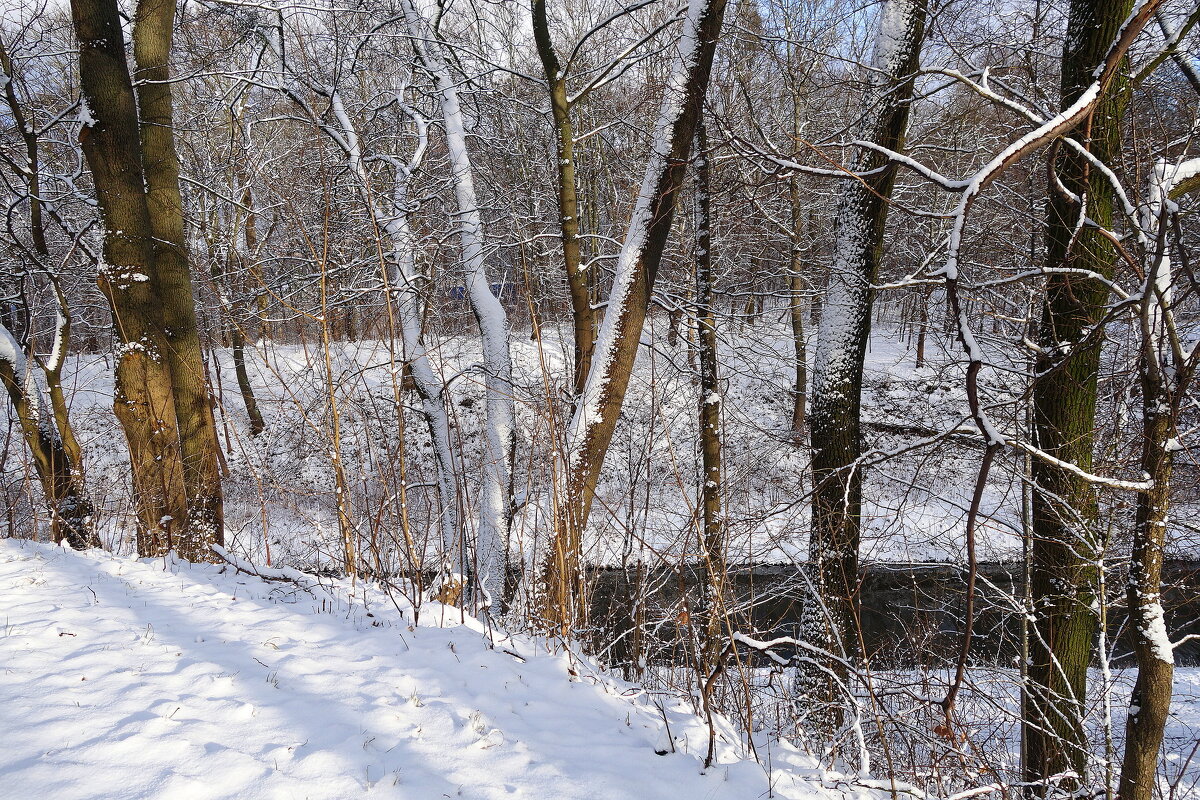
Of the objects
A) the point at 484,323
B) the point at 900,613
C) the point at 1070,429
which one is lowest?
the point at 900,613

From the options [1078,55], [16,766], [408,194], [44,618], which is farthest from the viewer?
[408,194]

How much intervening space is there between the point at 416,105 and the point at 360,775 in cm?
795

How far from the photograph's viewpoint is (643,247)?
4.90 metres

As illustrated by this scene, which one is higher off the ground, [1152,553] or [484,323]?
[484,323]

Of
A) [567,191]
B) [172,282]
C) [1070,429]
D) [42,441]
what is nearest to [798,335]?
[567,191]

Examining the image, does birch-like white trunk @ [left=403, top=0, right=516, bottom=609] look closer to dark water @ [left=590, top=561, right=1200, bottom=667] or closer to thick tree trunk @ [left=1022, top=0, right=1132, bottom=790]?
dark water @ [left=590, top=561, right=1200, bottom=667]

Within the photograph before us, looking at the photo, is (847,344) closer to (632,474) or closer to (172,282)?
(632,474)

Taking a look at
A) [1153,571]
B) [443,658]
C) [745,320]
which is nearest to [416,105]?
[745,320]

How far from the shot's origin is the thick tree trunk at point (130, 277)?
203 inches

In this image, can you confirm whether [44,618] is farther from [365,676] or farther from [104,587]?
[365,676]

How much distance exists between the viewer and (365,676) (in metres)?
2.88

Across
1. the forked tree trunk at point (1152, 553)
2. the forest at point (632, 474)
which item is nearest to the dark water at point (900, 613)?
the forest at point (632, 474)

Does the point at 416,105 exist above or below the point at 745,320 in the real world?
above

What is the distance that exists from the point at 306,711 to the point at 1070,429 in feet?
14.5
